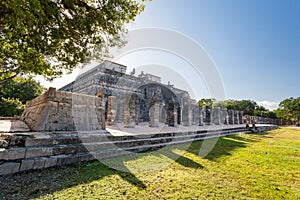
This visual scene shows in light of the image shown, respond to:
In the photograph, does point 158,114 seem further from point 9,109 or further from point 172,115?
point 9,109

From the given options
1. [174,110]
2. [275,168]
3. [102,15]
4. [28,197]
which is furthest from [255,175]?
[174,110]

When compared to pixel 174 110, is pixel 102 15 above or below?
above

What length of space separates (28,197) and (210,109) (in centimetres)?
1646

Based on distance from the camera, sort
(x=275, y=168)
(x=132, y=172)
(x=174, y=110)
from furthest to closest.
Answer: (x=174, y=110), (x=275, y=168), (x=132, y=172)

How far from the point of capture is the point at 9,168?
2.90 metres

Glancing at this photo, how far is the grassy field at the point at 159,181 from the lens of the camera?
2.43 meters

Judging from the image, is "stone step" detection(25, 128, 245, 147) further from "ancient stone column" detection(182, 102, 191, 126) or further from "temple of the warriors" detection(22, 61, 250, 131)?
"ancient stone column" detection(182, 102, 191, 126)

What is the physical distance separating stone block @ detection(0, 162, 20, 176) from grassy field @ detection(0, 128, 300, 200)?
6.8 inches

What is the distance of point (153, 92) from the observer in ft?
66.7

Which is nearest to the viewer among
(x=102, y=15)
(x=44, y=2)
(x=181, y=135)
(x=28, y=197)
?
(x=28, y=197)

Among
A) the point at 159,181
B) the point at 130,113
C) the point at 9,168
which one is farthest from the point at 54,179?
the point at 130,113

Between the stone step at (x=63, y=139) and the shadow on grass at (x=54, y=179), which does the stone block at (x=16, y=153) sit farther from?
the shadow on grass at (x=54, y=179)

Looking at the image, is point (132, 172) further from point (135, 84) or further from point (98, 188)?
point (135, 84)

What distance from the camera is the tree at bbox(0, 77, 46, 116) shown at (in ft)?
48.7
